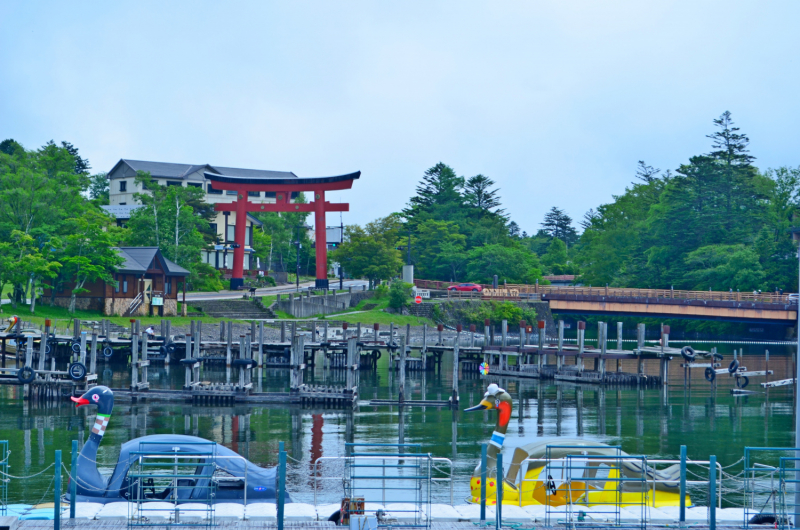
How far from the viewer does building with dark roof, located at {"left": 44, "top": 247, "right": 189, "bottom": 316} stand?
56.6 metres

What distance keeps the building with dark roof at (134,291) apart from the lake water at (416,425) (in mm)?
14824

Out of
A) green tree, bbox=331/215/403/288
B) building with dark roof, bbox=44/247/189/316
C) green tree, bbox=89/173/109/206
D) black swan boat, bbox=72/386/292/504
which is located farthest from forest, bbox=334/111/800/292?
black swan boat, bbox=72/386/292/504

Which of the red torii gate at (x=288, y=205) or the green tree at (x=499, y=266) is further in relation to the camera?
the green tree at (x=499, y=266)

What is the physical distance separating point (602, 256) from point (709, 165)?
1511 centimetres

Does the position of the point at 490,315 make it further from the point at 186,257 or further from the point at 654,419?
the point at 654,419

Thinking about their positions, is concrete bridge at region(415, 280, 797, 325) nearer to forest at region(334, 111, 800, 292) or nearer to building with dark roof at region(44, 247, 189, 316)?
forest at region(334, 111, 800, 292)

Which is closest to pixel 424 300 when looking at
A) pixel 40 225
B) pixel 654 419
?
pixel 40 225

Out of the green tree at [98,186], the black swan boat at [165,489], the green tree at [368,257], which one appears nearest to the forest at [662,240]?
the green tree at [368,257]

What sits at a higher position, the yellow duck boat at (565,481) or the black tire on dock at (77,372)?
the yellow duck boat at (565,481)

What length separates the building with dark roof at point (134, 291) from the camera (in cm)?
5656

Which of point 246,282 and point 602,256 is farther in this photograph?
point 602,256

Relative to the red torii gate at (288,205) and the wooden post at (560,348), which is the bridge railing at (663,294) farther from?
the wooden post at (560,348)

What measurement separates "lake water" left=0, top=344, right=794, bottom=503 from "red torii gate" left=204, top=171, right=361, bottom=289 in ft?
95.4

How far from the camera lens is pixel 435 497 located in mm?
19719
